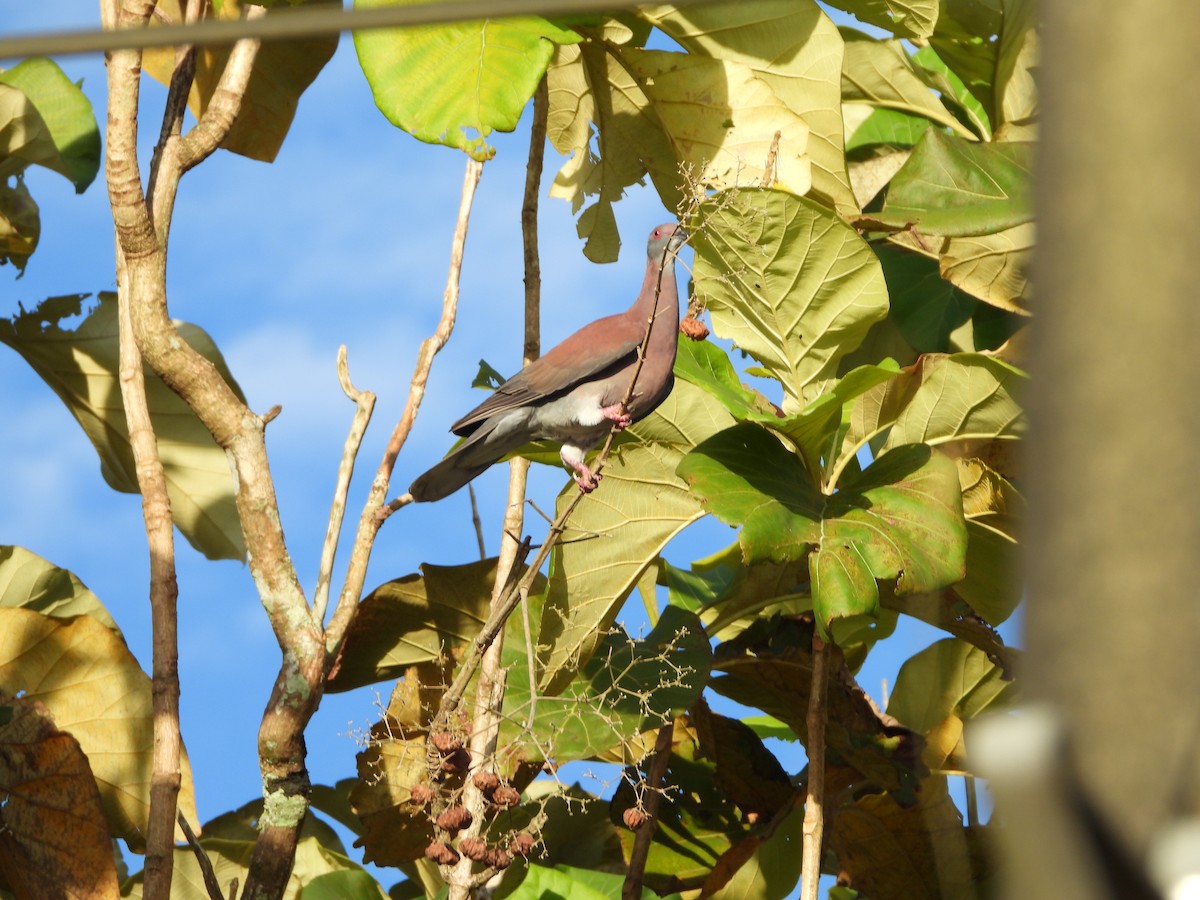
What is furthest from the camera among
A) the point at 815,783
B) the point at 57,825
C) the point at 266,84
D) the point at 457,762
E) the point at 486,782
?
the point at 266,84

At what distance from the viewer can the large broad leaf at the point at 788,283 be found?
2.40m

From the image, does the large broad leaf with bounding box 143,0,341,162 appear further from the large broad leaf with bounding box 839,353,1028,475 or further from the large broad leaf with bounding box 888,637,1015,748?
the large broad leaf with bounding box 888,637,1015,748

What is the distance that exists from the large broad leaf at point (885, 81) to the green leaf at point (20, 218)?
7.28ft

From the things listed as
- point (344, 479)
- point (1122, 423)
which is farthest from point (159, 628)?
point (1122, 423)

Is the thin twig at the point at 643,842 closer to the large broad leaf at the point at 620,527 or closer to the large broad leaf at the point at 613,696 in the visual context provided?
the large broad leaf at the point at 613,696

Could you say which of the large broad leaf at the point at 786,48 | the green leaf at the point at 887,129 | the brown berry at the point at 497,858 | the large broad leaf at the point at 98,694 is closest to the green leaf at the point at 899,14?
the large broad leaf at the point at 786,48

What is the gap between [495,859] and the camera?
6.81 feet

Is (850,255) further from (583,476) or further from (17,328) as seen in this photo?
(17,328)

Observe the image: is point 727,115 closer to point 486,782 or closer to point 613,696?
point 613,696

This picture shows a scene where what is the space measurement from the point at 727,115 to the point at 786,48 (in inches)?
8.8

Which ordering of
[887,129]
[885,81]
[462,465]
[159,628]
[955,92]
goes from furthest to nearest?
[955,92]
[887,129]
[885,81]
[462,465]
[159,628]

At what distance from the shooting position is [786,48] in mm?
2924

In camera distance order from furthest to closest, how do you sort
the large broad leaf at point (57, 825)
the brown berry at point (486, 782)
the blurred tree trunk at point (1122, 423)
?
the large broad leaf at point (57, 825) → the brown berry at point (486, 782) → the blurred tree trunk at point (1122, 423)

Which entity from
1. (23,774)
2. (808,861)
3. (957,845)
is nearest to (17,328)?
(23,774)
